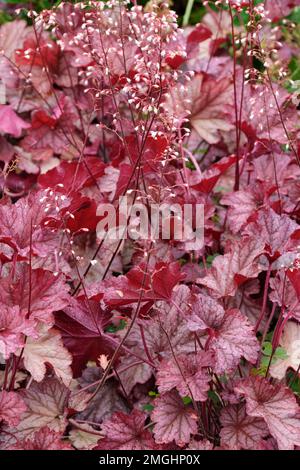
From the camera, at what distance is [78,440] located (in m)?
1.60

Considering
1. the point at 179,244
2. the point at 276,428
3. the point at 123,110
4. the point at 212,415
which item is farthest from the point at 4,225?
the point at 123,110

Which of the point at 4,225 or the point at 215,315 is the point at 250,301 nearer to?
the point at 215,315

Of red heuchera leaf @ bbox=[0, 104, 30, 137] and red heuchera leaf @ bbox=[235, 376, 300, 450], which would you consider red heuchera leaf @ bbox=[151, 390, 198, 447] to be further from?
red heuchera leaf @ bbox=[0, 104, 30, 137]

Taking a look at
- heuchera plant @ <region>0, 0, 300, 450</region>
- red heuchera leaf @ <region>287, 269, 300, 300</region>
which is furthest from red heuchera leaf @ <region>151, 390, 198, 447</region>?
red heuchera leaf @ <region>287, 269, 300, 300</region>

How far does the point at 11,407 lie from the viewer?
4.74ft

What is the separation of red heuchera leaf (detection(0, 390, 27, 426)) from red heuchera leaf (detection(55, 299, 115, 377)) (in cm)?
24

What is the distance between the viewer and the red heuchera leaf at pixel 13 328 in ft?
4.57

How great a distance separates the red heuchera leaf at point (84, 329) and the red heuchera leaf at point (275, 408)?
357mm

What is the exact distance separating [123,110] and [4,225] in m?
1.07

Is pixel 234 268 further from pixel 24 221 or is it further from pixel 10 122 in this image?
pixel 10 122

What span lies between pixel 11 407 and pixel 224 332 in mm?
474

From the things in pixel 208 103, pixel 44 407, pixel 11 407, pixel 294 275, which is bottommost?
pixel 44 407

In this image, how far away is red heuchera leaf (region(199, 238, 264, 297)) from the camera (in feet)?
5.30

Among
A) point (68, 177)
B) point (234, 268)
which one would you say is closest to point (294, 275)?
point (234, 268)
